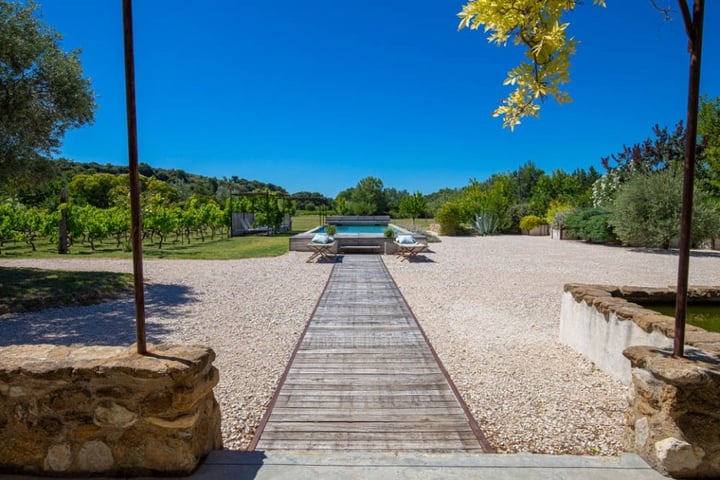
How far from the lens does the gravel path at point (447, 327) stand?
3.34 m

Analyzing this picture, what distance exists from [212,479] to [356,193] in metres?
54.5

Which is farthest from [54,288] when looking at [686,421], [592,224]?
[592,224]

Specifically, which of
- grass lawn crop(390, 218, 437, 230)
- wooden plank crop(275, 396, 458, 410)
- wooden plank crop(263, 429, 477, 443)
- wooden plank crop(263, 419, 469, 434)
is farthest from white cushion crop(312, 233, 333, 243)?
grass lawn crop(390, 218, 437, 230)

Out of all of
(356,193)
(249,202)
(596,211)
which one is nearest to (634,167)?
(596,211)

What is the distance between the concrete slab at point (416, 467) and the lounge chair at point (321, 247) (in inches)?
449

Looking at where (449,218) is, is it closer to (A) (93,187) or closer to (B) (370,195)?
(B) (370,195)

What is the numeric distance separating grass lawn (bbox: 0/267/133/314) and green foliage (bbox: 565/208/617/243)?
763 inches

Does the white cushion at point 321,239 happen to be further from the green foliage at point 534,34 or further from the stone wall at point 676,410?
→ the green foliage at point 534,34

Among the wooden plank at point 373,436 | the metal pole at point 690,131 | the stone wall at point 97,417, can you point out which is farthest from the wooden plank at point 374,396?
the metal pole at point 690,131

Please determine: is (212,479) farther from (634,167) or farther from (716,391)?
(634,167)

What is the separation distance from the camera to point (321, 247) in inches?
544

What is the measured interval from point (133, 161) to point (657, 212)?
64.4 ft

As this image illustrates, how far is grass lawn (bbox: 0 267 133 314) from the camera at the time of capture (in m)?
7.33

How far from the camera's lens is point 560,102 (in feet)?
6.49
